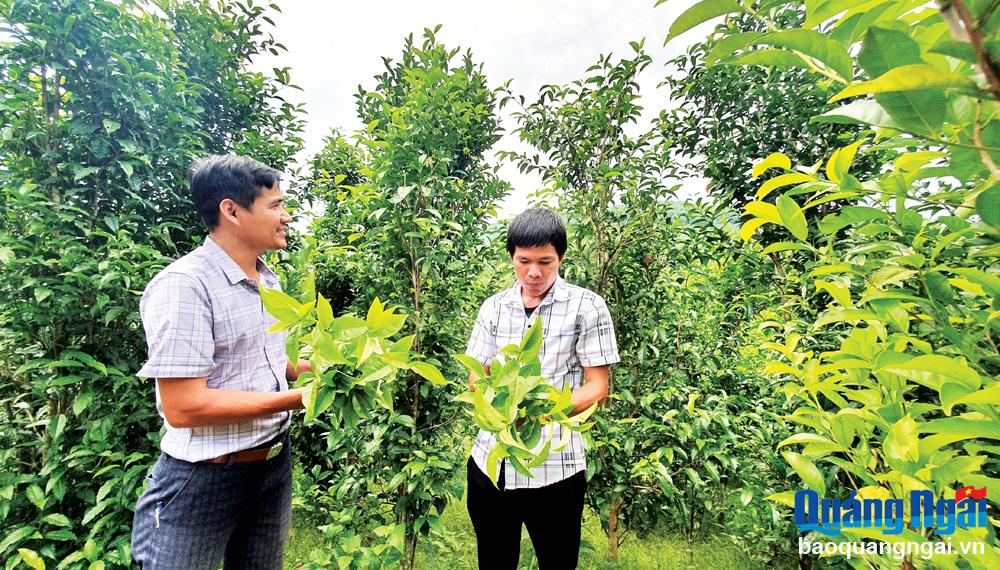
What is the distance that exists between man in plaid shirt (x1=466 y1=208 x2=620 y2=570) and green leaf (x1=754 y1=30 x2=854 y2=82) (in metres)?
1.17

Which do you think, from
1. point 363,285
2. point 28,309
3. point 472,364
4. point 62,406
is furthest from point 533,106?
point 62,406

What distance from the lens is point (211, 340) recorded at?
1.33 metres

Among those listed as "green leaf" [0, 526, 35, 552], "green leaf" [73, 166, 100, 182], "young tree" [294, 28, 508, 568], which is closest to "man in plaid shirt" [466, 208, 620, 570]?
"young tree" [294, 28, 508, 568]

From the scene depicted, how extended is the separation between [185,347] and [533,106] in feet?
7.16

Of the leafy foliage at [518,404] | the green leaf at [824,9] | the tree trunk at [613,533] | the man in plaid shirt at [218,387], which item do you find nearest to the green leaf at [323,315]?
the leafy foliage at [518,404]

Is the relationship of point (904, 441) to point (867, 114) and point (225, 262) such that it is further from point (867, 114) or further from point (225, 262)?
point (225, 262)

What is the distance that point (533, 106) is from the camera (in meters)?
2.48

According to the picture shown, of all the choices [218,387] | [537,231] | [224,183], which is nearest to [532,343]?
[537,231]

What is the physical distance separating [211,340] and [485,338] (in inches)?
41.9

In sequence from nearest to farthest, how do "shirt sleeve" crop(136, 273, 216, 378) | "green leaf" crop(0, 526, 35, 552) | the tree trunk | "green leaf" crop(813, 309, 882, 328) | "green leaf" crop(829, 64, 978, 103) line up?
1. "green leaf" crop(829, 64, 978, 103)
2. "green leaf" crop(813, 309, 882, 328)
3. "shirt sleeve" crop(136, 273, 216, 378)
4. "green leaf" crop(0, 526, 35, 552)
5. the tree trunk

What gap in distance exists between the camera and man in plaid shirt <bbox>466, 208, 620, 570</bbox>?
1.64 m

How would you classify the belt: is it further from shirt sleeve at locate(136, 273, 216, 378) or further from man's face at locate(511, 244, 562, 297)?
man's face at locate(511, 244, 562, 297)

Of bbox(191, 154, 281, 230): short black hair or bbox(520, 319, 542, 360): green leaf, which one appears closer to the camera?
bbox(520, 319, 542, 360): green leaf

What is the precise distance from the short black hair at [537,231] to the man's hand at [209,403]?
1001 mm
